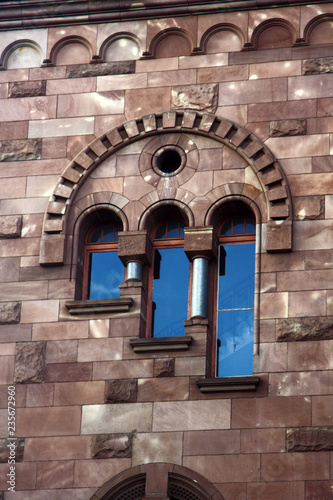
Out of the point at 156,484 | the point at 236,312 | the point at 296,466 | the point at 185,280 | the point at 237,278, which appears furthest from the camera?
the point at 185,280

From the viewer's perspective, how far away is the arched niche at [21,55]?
88.9 ft

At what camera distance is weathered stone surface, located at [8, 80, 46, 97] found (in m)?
26.7

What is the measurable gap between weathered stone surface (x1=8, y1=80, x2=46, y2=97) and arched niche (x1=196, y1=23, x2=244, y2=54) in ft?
9.36

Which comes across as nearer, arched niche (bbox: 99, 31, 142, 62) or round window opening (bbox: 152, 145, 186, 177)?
round window opening (bbox: 152, 145, 186, 177)

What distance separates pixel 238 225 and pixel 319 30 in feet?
12.3

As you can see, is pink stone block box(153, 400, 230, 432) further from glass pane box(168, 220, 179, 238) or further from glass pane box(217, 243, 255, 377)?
glass pane box(168, 220, 179, 238)

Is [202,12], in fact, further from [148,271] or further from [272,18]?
[148,271]

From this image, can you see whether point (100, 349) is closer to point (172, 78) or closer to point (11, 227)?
point (11, 227)

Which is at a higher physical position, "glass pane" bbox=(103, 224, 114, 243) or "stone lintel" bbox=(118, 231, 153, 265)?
"glass pane" bbox=(103, 224, 114, 243)

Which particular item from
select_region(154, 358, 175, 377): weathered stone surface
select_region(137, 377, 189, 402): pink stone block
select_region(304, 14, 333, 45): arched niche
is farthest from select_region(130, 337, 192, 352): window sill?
select_region(304, 14, 333, 45): arched niche

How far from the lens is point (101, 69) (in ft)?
87.5

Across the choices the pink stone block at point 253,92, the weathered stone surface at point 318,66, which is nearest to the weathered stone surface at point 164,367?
the pink stone block at point 253,92

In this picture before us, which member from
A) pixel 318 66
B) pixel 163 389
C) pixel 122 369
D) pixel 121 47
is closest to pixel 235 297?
→ pixel 163 389

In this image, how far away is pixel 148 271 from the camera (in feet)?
83.3
